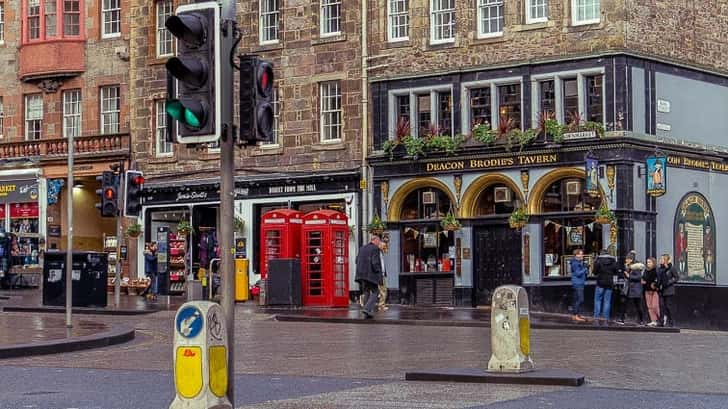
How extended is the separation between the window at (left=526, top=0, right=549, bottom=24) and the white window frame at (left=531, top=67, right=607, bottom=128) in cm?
154

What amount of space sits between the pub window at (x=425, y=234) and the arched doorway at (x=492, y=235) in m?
0.86

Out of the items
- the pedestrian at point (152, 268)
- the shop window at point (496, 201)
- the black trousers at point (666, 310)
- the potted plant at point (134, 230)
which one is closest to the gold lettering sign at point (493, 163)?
the shop window at point (496, 201)

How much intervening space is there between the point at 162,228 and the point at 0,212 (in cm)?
691

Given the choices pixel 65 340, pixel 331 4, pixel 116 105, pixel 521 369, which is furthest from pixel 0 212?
pixel 521 369

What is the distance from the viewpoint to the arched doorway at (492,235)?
39.8 meters

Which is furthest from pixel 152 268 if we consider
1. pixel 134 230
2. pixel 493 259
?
pixel 493 259

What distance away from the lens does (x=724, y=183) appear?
1630 inches

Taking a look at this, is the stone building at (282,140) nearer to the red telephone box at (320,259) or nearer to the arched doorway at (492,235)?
the arched doorway at (492,235)

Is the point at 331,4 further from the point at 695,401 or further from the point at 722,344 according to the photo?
the point at 695,401

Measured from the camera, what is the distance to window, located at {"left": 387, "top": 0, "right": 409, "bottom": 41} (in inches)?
1678

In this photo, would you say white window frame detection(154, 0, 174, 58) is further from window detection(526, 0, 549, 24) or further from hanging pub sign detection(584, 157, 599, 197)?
hanging pub sign detection(584, 157, 599, 197)

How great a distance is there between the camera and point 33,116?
166 ft

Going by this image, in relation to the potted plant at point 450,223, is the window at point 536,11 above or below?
above

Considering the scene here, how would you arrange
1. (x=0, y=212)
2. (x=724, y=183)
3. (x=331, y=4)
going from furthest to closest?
(x=0, y=212)
(x=331, y=4)
(x=724, y=183)
